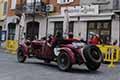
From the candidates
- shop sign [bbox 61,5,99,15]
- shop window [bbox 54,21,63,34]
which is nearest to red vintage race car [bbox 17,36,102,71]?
shop sign [bbox 61,5,99,15]

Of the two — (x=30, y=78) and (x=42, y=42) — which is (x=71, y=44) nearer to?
(x=42, y=42)

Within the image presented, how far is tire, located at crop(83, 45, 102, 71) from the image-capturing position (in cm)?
1500

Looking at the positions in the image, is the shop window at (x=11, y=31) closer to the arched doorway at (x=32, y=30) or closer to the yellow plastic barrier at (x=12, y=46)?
the arched doorway at (x=32, y=30)

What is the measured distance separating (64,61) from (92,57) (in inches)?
45.5

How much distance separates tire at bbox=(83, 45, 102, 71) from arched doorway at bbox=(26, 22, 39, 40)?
20.6 meters

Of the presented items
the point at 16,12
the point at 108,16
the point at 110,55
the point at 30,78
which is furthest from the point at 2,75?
the point at 16,12

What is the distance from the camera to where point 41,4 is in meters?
34.6

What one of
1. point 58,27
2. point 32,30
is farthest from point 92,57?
point 32,30

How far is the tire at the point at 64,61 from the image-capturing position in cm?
1520

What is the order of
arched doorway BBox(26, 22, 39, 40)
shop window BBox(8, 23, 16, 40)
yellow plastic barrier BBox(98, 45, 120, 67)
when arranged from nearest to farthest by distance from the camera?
yellow plastic barrier BBox(98, 45, 120, 67), arched doorway BBox(26, 22, 39, 40), shop window BBox(8, 23, 16, 40)

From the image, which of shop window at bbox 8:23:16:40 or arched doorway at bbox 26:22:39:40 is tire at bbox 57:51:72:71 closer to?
arched doorway at bbox 26:22:39:40

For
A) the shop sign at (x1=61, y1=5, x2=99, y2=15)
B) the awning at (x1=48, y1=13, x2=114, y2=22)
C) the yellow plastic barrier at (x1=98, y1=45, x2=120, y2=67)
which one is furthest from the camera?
the shop sign at (x1=61, y1=5, x2=99, y2=15)

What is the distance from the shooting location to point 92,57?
15156 mm

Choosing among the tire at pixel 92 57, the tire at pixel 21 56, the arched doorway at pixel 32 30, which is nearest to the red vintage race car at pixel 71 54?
the tire at pixel 92 57
